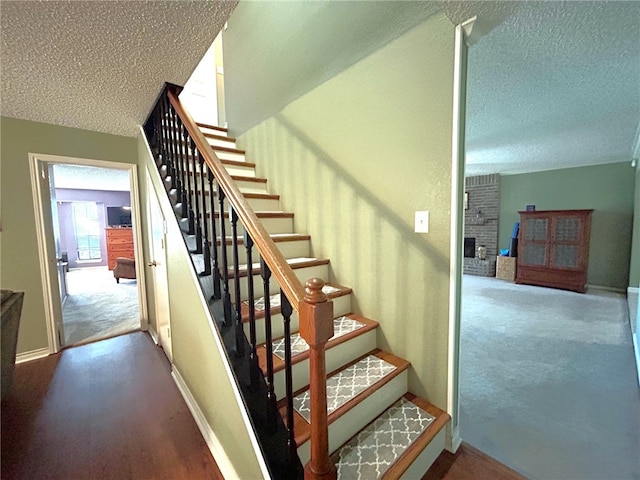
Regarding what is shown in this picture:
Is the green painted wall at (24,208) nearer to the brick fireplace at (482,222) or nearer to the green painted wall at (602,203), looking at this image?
the brick fireplace at (482,222)

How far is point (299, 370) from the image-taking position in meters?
1.44

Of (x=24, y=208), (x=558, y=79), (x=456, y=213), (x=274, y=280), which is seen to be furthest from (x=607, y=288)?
(x=24, y=208)

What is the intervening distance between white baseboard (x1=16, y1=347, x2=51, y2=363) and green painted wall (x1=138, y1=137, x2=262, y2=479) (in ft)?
5.13

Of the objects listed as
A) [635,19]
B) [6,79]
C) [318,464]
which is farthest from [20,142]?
[635,19]

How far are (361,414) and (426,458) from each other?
15.1 inches

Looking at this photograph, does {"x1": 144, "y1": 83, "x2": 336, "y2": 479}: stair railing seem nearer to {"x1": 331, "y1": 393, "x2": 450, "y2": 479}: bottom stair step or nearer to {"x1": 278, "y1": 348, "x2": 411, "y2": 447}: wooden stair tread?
{"x1": 278, "y1": 348, "x2": 411, "y2": 447}: wooden stair tread

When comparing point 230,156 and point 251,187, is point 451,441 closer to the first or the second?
point 251,187

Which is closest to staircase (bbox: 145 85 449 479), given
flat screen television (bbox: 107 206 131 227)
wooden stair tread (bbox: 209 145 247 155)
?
wooden stair tread (bbox: 209 145 247 155)

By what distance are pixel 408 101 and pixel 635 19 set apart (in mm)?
1286

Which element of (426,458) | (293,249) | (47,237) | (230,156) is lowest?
(426,458)

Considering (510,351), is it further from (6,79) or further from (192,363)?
(6,79)

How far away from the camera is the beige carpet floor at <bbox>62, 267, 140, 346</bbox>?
322 centimetres

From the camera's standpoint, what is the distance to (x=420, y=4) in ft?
4.76

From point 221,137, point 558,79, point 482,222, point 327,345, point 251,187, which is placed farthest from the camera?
point 482,222
